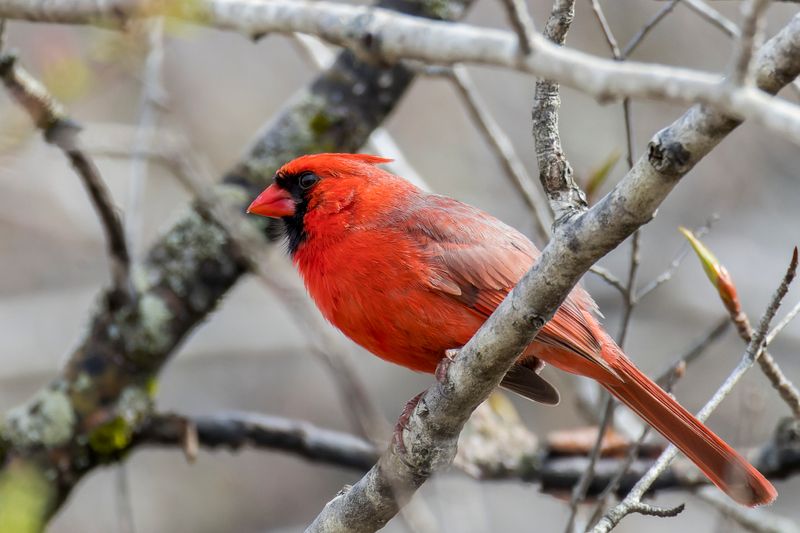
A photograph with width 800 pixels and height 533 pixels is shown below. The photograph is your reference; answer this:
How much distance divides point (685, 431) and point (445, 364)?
39.1 inches

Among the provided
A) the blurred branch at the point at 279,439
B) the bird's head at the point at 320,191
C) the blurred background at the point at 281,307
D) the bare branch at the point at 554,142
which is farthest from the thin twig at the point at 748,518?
the blurred background at the point at 281,307

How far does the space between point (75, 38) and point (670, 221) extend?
16.0 ft

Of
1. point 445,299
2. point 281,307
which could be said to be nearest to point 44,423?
point 445,299

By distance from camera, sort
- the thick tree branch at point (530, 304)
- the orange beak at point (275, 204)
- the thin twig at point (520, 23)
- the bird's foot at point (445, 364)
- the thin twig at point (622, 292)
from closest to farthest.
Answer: the thin twig at point (520, 23), the thick tree branch at point (530, 304), the bird's foot at point (445, 364), the thin twig at point (622, 292), the orange beak at point (275, 204)

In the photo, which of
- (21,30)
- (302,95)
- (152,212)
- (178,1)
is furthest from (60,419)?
(21,30)

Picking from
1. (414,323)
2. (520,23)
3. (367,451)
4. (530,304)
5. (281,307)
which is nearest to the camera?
(520,23)

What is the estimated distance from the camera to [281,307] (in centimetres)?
796

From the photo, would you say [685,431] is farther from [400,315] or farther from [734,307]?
[400,315]

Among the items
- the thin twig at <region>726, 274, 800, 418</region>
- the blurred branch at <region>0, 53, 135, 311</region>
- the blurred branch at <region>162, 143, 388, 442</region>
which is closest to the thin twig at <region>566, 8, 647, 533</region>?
the thin twig at <region>726, 274, 800, 418</region>

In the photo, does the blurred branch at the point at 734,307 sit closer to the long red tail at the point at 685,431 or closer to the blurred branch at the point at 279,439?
the long red tail at the point at 685,431

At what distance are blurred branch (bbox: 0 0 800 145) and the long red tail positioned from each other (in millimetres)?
1548

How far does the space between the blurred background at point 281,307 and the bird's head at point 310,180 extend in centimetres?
341

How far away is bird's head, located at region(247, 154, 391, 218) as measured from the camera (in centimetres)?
380

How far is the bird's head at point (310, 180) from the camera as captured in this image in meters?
3.80
